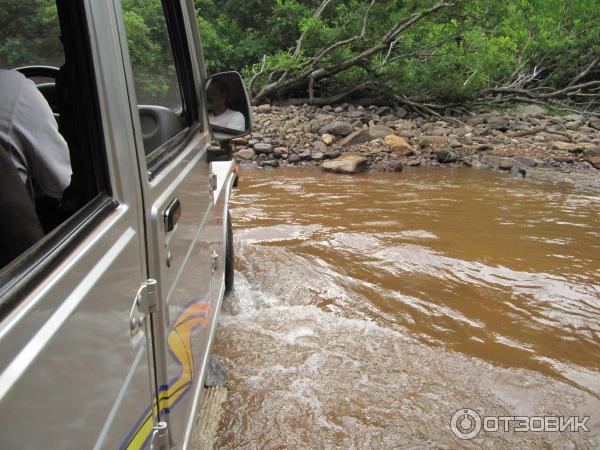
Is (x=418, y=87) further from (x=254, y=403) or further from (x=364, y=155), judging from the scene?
(x=254, y=403)

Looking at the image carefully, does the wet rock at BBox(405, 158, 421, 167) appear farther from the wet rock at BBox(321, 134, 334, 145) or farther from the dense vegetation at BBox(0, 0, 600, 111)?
the dense vegetation at BBox(0, 0, 600, 111)

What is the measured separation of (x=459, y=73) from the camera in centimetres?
1466

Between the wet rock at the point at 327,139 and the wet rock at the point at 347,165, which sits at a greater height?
the wet rock at the point at 327,139

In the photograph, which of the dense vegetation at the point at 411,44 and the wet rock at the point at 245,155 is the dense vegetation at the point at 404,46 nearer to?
the dense vegetation at the point at 411,44

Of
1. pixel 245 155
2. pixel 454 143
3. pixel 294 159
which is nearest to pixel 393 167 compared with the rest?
pixel 294 159

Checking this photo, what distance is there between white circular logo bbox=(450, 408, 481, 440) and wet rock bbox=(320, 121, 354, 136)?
9.65 meters

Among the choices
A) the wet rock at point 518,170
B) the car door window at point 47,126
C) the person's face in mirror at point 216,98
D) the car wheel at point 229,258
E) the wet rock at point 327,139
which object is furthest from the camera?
the wet rock at point 327,139

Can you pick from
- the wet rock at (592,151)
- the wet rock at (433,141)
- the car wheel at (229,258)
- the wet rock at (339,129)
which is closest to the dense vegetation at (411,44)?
the wet rock at (339,129)

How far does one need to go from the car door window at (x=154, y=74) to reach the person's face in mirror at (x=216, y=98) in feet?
0.44

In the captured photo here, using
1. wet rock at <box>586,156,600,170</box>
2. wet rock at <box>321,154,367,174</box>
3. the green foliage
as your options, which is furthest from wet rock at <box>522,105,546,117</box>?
the green foliage

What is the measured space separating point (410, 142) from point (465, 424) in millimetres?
9848

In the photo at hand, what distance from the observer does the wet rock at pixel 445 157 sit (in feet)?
36.1

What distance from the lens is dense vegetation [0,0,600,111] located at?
45.9 ft

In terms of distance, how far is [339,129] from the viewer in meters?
12.0
